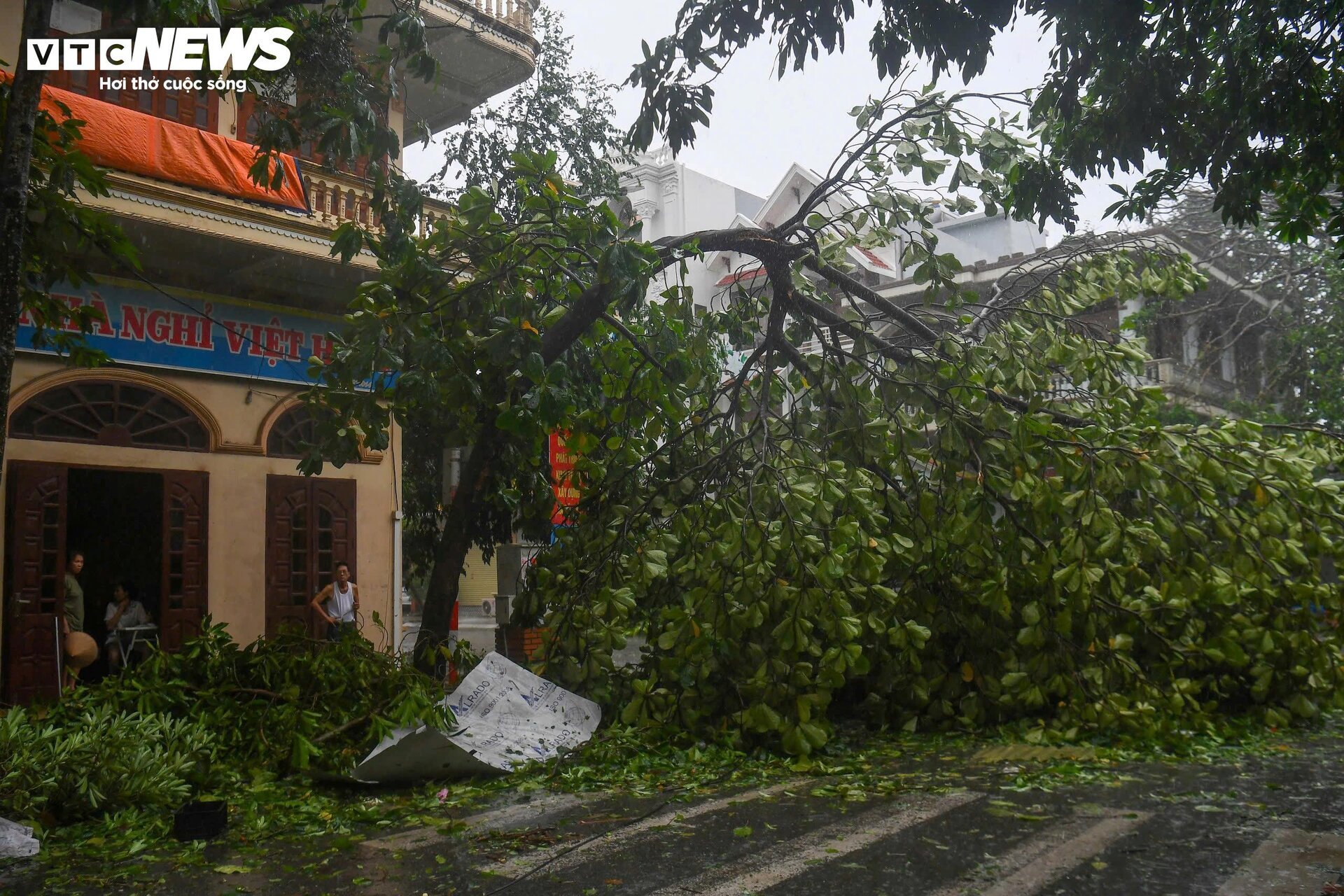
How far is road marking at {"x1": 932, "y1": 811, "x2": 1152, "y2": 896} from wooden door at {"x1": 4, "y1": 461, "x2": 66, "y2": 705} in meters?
8.10

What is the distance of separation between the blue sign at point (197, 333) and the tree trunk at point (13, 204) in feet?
14.7

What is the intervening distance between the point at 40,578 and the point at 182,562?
122 cm

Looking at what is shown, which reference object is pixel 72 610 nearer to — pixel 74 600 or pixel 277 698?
pixel 74 600

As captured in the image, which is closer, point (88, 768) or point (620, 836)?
point (620, 836)

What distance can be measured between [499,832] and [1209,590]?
4551 mm

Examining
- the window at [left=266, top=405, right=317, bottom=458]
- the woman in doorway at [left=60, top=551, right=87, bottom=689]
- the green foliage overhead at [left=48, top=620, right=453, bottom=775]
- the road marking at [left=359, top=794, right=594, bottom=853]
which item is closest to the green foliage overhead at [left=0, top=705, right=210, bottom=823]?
the green foliage overhead at [left=48, top=620, right=453, bottom=775]

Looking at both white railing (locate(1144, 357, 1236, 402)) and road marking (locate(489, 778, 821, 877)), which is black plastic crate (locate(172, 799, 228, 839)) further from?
white railing (locate(1144, 357, 1236, 402))

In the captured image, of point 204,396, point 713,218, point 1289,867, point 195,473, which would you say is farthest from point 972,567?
point 713,218

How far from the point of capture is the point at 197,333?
10500 millimetres

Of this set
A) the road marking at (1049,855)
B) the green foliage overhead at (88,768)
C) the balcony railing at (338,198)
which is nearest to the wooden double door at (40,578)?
the balcony railing at (338,198)

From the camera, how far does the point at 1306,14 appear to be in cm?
546

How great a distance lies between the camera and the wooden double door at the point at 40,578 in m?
9.10

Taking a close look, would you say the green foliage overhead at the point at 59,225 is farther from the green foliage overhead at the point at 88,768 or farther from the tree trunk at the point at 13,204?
the green foliage overhead at the point at 88,768

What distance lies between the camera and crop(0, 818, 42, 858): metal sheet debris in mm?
4945
